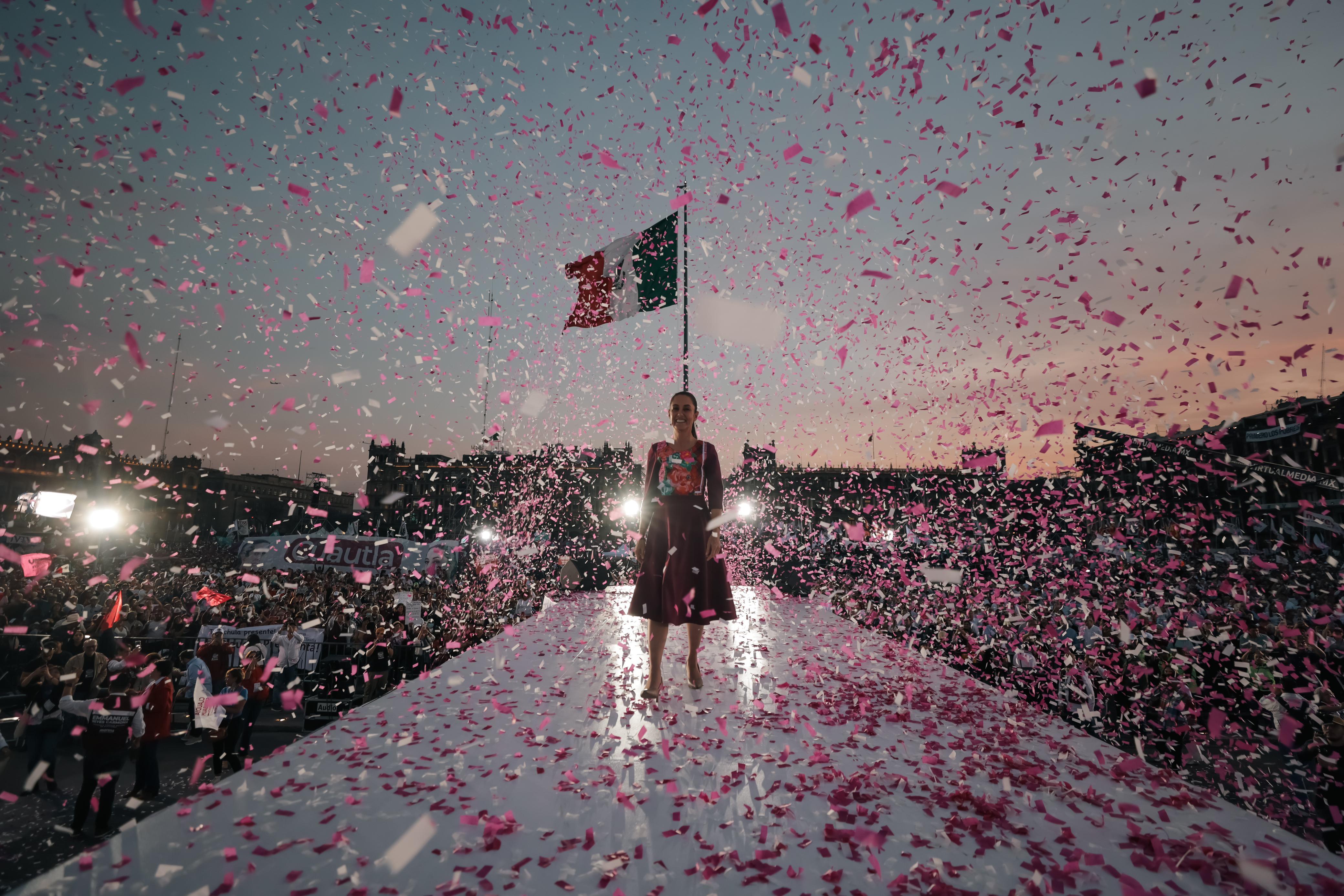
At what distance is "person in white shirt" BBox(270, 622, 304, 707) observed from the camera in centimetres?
1001

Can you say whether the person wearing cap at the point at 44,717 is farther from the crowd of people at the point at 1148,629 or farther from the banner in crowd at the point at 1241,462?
the banner in crowd at the point at 1241,462

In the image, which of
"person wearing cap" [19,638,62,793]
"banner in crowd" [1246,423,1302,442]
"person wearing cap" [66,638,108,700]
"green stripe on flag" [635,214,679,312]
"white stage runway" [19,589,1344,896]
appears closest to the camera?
"white stage runway" [19,589,1344,896]

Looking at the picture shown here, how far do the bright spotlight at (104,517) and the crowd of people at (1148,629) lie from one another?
2642 centimetres

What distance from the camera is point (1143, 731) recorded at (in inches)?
231

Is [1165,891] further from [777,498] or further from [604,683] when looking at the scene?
[777,498]

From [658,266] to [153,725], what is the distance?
9386 millimetres

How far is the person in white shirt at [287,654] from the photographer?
10.0 m

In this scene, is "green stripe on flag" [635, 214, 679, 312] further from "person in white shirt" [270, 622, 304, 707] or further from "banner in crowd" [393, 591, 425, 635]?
"person in white shirt" [270, 622, 304, 707]

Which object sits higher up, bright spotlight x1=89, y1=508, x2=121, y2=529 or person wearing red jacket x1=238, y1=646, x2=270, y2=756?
bright spotlight x1=89, y1=508, x2=121, y2=529

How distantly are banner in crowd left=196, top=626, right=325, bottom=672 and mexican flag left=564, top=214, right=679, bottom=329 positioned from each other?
760cm

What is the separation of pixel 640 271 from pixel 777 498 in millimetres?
60440

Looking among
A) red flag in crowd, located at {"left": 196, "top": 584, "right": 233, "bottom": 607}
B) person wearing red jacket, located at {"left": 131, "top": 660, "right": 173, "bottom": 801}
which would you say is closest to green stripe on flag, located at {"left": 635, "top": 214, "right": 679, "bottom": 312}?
person wearing red jacket, located at {"left": 131, "top": 660, "right": 173, "bottom": 801}

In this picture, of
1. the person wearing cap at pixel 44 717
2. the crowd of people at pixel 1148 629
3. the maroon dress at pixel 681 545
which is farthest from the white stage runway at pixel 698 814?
the person wearing cap at pixel 44 717

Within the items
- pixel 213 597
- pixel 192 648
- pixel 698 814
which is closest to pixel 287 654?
pixel 192 648
